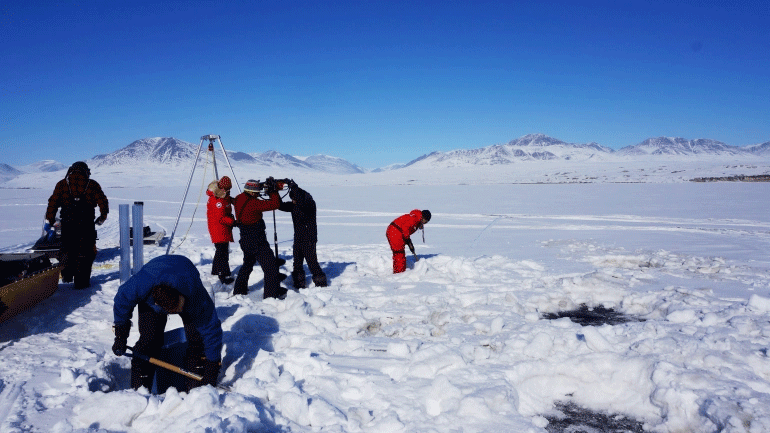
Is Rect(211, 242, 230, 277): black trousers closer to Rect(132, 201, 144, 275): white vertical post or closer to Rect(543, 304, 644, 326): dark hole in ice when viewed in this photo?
Rect(132, 201, 144, 275): white vertical post

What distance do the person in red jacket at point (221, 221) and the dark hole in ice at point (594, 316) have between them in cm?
423

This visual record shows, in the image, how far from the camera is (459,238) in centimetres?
1178

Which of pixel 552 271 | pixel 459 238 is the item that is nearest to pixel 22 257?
pixel 552 271

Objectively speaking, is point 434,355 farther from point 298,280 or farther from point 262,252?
point 298,280

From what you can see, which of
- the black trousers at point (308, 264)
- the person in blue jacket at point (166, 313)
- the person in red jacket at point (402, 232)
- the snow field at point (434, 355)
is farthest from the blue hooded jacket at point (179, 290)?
the person in red jacket at point (402, 232)

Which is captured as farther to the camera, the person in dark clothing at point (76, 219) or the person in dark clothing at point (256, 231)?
the person in dark clothing at point (256, 231)

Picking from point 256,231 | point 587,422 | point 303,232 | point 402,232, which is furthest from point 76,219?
point 587,422

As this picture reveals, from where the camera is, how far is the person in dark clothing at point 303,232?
628 cm

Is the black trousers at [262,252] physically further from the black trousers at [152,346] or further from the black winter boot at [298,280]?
the black trousers at [152,346]

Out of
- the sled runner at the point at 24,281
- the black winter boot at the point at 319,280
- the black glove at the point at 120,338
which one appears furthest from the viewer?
the black winter boot at the point at 319,280

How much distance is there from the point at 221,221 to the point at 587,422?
4987 millimetres

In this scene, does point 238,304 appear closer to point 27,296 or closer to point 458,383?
point 27,296

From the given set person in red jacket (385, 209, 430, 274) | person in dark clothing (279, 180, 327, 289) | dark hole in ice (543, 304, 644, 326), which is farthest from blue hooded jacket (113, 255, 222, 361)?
person in red jacket (385, 209, 430, 274)

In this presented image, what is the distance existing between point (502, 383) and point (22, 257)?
5074 millimetres
